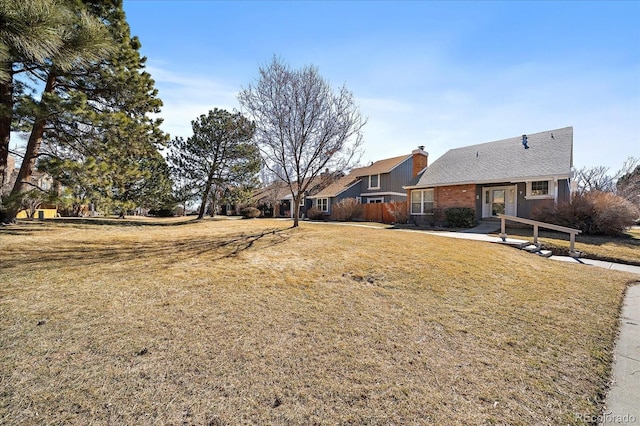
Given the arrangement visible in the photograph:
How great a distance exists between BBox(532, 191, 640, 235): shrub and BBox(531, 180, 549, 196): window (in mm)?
1848

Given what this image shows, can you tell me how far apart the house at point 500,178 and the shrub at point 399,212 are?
1.65ft

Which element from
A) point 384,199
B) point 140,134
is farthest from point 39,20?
point 384,199

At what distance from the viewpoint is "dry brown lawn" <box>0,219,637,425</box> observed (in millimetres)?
2184

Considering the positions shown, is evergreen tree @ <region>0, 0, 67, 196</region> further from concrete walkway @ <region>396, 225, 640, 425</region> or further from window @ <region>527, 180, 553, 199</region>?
window @ <region>527, 180, 553, 199</region>

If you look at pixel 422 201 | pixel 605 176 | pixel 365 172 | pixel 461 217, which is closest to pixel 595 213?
pixel 461 217

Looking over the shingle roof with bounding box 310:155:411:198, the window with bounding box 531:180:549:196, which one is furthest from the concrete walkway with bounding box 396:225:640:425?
the shingle roof with bounding box 310:155:411:198

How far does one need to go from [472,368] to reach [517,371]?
17.4 inches

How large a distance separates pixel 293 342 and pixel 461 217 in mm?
15691

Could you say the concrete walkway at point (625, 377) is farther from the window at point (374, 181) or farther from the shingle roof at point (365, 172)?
the window at point (374, 181)

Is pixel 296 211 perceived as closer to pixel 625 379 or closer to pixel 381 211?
pixel 625 379

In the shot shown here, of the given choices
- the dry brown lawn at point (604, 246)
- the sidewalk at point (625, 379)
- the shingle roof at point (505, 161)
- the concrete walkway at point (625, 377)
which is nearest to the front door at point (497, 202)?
the shingle roof at point (505, 161)

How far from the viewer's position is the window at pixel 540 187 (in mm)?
15398

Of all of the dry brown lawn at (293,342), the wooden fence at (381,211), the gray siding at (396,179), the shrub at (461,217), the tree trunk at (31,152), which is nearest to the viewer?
the dry brown lawn at (293,342)

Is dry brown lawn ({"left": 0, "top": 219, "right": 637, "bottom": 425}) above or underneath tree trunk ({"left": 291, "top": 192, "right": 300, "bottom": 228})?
underneath
